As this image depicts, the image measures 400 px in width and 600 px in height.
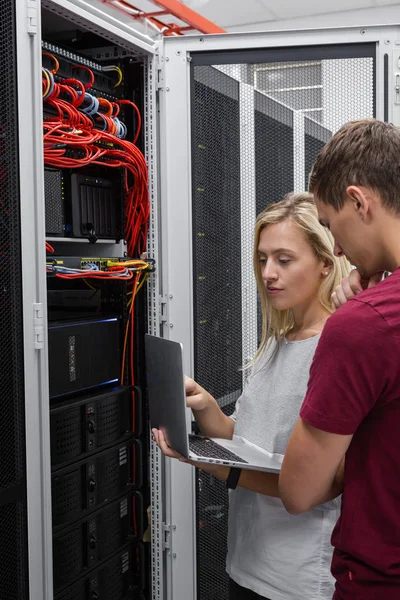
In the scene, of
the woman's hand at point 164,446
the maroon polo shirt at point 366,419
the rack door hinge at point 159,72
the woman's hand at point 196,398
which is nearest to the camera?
the maroon polo shirt at point 366,419

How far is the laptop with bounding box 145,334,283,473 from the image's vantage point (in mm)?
1238

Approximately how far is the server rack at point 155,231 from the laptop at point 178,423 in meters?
0.40

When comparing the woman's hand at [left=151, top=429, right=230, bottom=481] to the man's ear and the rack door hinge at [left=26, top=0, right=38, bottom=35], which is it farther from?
the rack door hinge at [left=26, top=0, right=38, bottom=35]

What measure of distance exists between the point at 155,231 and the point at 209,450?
110 cm

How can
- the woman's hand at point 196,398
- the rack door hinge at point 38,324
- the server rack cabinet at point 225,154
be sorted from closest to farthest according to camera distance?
the woman's hand at point 196,398 < the rack door hinge at point 38,324 < the server rack cabinet at point 225,154

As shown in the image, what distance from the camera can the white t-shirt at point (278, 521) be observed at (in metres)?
1.30

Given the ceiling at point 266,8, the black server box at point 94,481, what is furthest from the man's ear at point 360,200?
the ceiling at point 266,8

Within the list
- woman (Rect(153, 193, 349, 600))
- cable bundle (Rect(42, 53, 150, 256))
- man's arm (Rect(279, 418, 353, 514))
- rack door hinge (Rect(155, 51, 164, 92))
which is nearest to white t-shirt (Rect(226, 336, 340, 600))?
woman (Rect(153, 193, 349, 600))

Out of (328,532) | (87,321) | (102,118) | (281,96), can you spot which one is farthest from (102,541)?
(281,96)

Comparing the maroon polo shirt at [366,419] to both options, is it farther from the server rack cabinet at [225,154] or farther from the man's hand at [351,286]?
the server rack cabinet at [225,154]

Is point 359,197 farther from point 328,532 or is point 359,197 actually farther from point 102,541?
point 102,541

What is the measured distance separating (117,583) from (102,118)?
160 centimetres

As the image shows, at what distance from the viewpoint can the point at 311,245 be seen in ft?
4.86

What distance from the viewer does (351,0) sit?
5344mm
